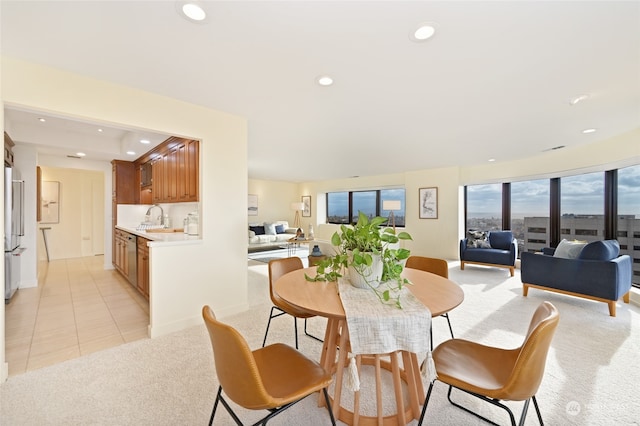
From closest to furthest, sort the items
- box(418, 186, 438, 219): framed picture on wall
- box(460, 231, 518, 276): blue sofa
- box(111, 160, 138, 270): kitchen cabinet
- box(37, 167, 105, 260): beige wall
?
box(460, 231, 518, 276): blue sofa, box(111, 160, 138, 270): kitchen cabinet, box(37, 167, 105, 260): beige wall, box(418, 186, 438, 219): framed picture on wall

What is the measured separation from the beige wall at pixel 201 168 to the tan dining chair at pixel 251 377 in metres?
1.78

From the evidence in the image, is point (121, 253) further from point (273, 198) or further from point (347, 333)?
point (273, 198)

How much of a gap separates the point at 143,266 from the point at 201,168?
1.63 metres

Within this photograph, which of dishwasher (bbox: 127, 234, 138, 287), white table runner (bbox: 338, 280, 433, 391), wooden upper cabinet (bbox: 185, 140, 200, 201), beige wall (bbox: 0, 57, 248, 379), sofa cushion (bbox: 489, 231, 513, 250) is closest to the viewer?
white table runner (bbox: 338, 280, 433, 391)

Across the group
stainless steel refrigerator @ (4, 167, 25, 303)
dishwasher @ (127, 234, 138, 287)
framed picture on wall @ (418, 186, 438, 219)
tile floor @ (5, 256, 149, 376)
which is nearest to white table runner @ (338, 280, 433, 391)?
tile floor @ (5, 256, 149, 376)

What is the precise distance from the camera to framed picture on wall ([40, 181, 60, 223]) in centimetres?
626

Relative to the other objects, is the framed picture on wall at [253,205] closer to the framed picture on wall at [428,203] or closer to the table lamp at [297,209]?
the table lamp at [297,209]

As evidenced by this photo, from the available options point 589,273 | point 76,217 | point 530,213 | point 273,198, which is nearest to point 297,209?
point 273,198

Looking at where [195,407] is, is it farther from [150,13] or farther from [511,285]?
[511,285]

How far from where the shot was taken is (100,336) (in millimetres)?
2566

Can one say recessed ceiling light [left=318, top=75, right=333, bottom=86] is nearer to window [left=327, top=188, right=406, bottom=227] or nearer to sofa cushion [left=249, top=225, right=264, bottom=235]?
window [left=327, top=188, right=406, bottom=227]

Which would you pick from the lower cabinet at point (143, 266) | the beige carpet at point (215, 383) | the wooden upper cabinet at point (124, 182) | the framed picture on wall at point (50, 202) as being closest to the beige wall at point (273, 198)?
the wooden upper cabinet at point (124, 182)

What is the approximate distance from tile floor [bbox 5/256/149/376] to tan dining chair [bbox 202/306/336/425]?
199 cm

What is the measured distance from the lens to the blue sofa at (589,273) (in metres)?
3.05
